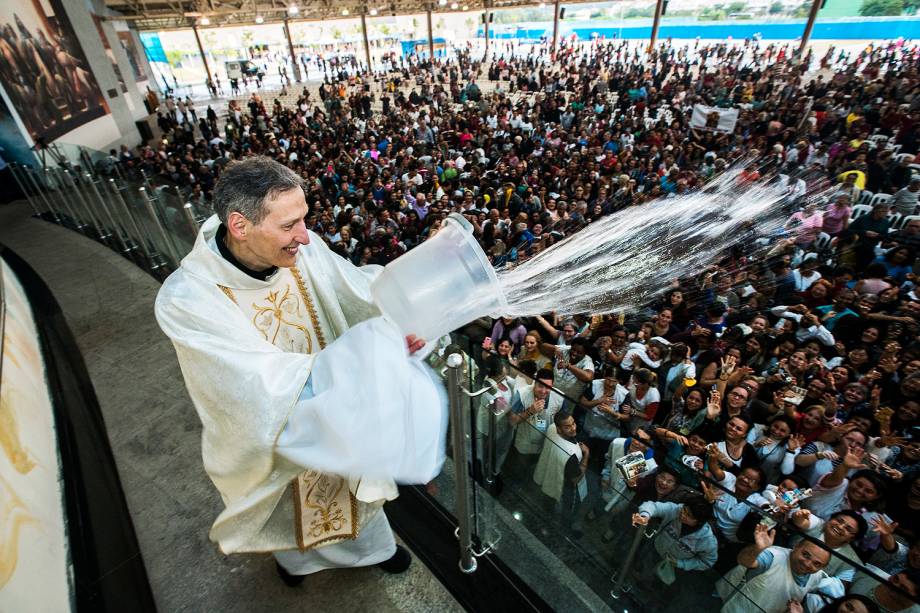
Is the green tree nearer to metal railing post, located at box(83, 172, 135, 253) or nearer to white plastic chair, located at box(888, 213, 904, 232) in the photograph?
white plastic chair, located at box(888, 213, 904, 232)

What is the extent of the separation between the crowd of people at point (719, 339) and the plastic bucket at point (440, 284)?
0.56m

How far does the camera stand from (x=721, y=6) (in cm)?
2880

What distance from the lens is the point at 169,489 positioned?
290 cm

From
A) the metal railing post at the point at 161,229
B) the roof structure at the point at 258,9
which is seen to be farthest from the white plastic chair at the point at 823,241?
the roof structure at the point at 258,9

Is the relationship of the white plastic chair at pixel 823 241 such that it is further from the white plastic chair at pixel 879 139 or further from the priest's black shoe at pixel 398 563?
the priest's black shoe at pixel 398 563

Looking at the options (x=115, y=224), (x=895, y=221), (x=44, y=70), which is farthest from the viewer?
(x=44, y=70)

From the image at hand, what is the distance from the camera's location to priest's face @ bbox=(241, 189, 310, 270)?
1539mm

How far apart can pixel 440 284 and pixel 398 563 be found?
172cm

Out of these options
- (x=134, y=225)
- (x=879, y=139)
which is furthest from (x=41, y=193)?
(x=879, y=139)

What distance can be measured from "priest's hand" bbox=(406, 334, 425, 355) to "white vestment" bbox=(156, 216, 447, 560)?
5cm

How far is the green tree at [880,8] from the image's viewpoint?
75.8ft

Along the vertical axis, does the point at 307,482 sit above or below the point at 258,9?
below

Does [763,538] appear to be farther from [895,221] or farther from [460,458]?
[895,221]

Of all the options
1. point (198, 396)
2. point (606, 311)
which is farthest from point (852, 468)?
point (198, 396)
